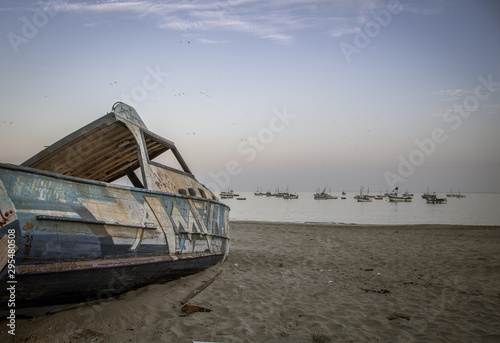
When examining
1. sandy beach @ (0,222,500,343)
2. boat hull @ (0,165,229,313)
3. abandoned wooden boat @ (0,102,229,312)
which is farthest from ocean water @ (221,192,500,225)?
boat hull @ (0,165,229,313)

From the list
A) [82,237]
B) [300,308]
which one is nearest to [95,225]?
[82,237]

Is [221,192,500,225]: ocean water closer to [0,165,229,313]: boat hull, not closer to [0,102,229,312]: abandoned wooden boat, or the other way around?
[0,102,229,312]: abandoned wooden boat

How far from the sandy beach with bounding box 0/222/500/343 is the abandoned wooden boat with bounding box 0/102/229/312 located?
0.94ft

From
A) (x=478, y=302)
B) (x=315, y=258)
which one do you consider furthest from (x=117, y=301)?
(x=315, y=258)

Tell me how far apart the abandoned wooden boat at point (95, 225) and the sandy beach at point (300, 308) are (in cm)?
29

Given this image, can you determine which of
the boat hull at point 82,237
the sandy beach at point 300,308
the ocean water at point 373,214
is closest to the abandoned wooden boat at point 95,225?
the boat hull at point 82,237

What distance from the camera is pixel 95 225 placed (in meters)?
3.57

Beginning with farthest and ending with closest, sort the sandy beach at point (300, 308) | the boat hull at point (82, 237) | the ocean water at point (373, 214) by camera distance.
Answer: the ocean water at point (373, 214) < the sandy beach at point (300, 308) < the boat hull at point (82, 237)

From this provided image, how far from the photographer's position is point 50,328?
3.23 meters

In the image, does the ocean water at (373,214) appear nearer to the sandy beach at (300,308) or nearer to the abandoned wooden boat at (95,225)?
the sandy beach at (300,308)

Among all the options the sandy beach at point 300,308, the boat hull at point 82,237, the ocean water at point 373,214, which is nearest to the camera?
the boat hull at point 82,237

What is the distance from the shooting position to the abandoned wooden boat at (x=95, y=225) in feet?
9.79

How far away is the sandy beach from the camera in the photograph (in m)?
3.42

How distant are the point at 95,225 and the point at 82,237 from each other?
0.19 m
